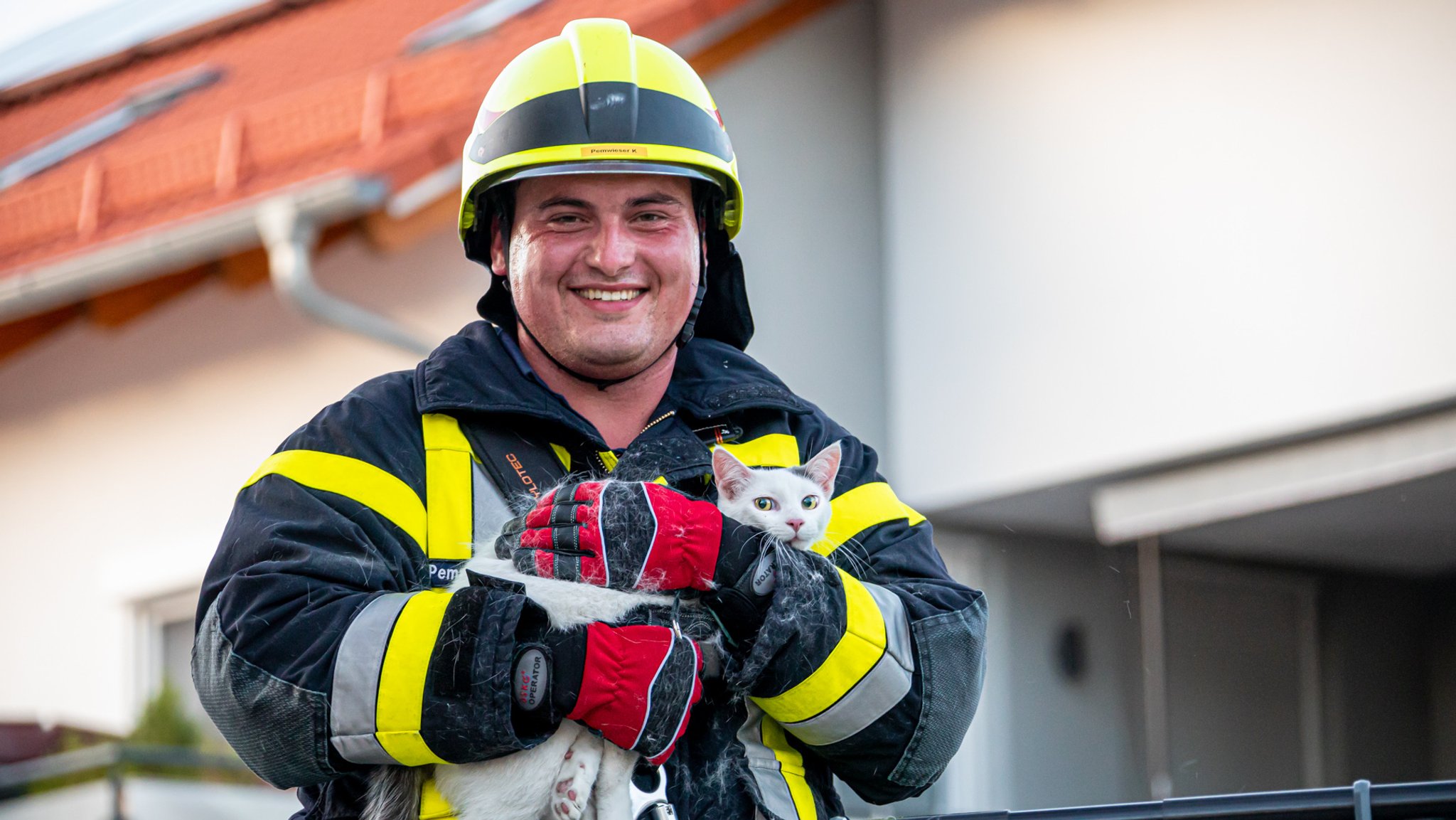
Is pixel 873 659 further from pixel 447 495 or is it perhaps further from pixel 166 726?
pixel 166 726

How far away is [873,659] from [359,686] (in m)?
0.76

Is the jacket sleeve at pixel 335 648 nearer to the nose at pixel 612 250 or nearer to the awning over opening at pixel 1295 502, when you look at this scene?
the nose at pixel 612 250

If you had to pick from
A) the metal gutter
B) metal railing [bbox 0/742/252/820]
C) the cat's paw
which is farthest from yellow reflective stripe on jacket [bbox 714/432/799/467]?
the metal gutter

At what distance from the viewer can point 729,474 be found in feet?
8.71

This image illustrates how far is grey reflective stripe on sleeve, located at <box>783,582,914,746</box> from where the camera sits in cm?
237

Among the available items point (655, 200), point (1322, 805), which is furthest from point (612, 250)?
point (1322, 805)

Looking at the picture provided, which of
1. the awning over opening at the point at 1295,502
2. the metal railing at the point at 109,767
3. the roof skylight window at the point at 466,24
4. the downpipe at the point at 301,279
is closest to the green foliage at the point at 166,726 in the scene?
the metal railing at the point at 109,767

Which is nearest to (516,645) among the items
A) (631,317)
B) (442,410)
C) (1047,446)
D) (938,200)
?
Answer: (442,410)

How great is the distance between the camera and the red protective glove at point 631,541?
2.27 m

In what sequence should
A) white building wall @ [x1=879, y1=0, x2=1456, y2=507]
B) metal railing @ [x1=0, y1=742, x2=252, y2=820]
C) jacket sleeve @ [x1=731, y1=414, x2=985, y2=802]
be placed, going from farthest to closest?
white building wall @ [x1=879, y1=0, x2=1456, y2=507] < metal railing @ [x1=0, y1=742, x2=252, y2=820] < jacket sleeve @ [x1=731, y1=414, x2=985, y2=802]

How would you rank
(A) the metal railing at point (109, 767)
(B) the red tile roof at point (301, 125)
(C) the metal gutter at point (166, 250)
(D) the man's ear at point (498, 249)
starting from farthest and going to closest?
(B) the red tile roof at point (301, 125) < (C) the metal gutter at point (166, 250) < (A) the metal railing at point (109, 767) < (D) the man's ear at point (498, 249)

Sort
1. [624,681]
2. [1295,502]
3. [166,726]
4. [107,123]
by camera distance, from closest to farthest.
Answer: [624,681], [1295,502], [166,726], [107,123]

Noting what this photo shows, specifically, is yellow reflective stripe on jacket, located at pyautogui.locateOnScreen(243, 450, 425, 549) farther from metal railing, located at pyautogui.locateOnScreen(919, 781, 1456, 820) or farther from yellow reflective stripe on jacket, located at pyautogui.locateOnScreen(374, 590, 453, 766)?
metal railing, located at pyautogui.locateOnScreen(919, 781, 1456, 820)

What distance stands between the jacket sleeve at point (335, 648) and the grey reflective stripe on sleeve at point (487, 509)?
13cm
